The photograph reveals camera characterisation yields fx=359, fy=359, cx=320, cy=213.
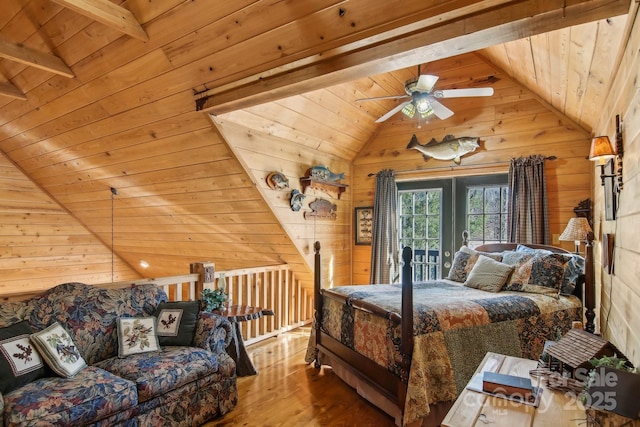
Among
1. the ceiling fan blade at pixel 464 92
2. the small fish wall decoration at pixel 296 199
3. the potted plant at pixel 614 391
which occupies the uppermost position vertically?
the ceiling fan blade at pixel 464 92

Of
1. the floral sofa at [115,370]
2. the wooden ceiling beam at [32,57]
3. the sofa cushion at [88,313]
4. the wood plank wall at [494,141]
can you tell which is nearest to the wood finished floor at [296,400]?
the floral sofa at [115,370]

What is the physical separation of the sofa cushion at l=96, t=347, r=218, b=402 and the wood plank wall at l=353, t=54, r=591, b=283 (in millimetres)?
3244

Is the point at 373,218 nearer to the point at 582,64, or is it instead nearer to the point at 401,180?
the point at 401,180

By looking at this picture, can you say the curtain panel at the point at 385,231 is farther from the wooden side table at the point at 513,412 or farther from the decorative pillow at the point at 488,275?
the wooden side table at the point at 513,412

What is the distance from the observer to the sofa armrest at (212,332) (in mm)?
2750

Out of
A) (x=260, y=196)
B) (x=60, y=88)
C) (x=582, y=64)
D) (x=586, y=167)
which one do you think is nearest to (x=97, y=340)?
(x=260, y=196)

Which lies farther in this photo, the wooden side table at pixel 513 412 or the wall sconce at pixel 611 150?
the wall sconce at pixel 611 150

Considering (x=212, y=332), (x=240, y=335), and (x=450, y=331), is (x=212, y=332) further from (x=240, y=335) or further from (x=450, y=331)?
(x=450, y=331)

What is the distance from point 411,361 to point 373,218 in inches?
123

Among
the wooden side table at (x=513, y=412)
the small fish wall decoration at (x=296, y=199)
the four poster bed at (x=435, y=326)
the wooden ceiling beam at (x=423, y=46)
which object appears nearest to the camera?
the wooden side table at (x=513, y=412)

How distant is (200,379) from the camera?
2.54m

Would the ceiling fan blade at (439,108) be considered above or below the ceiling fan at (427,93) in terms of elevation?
below

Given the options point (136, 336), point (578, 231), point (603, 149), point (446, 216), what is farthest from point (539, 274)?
point (136, 336)

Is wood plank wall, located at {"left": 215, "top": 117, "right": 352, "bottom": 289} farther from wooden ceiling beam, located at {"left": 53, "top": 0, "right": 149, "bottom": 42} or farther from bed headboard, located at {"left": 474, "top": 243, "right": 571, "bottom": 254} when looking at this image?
bed headboard, located at {"left": 474, "top": 243, "right": 571, "bottom": 254}
